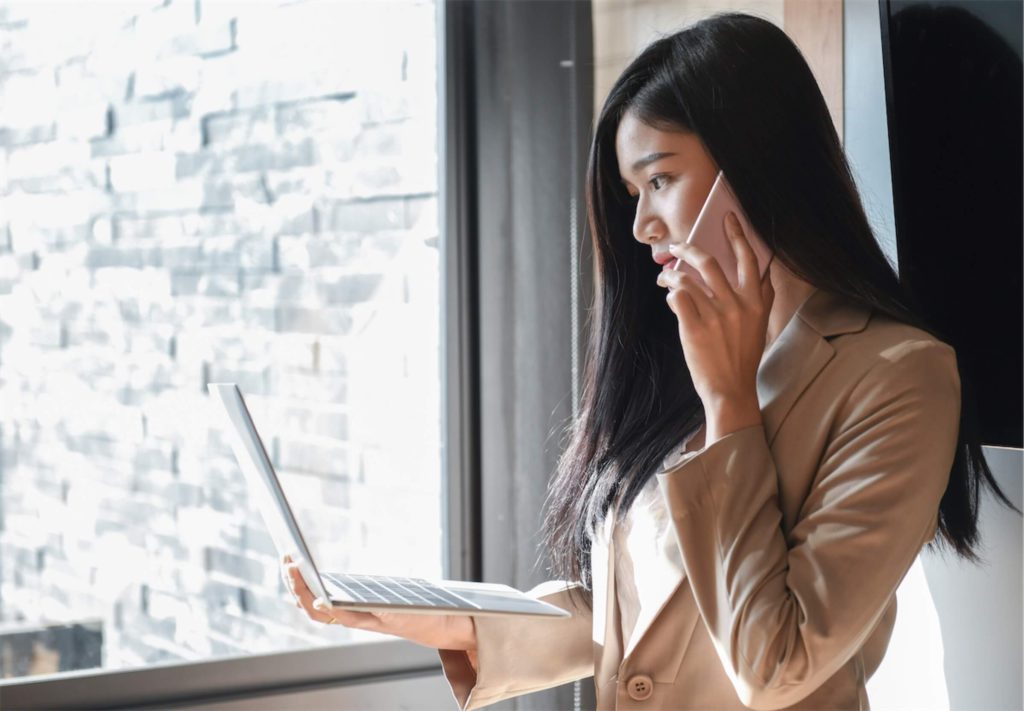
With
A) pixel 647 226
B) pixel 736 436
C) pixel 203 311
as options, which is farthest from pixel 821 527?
pixel 203 311

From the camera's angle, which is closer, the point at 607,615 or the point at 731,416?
the point at 731,416

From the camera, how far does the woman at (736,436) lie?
3.91 feet

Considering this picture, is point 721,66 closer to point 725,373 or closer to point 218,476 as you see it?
point 725,373

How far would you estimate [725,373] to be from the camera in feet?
4.19

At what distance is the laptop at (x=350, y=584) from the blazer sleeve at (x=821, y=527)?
0.61ft

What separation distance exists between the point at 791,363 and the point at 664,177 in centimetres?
30

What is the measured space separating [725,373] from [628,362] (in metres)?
0.41

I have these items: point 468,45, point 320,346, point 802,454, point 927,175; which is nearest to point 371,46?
point 468,45

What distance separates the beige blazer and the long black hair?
0.27ft

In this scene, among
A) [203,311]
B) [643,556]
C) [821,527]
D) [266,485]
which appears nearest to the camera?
[821,527]

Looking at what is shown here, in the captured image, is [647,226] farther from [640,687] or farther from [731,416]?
[640,687]

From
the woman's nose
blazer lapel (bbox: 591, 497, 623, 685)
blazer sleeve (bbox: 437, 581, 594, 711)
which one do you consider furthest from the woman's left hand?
blazer sleeve (bbox: 437, 581, 594, 711)

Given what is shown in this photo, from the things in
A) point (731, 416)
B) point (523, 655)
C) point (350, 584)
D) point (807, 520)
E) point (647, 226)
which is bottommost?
point (523, 655)

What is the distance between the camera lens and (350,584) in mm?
1379
